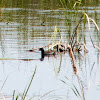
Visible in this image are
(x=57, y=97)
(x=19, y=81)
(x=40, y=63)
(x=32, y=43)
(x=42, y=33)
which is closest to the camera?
(x=57, y=97)

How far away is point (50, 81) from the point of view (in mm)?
6871

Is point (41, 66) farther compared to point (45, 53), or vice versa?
point (45, 53)

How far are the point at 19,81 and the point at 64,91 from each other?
820 millimetres

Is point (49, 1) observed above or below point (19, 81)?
above

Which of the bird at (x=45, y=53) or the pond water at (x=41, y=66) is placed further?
the bird at (x=45, y=53)

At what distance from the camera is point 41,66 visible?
316 inches

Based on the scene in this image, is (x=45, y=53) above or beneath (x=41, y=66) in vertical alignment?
above

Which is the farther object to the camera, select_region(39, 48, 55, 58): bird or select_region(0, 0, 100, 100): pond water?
select_region(39, 48, 55, 58): bird

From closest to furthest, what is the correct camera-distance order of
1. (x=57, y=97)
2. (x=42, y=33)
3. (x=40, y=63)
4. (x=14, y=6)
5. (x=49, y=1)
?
1. (x=57, y=97)
2. (x=40, y=63)
3. (x=42, y=33)
4. (x=14, y=6)
5. (x=49, y=1)

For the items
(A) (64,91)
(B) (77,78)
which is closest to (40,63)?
(B) (77,78)

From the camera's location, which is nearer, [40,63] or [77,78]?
[77,78]

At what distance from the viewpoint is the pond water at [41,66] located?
625 cm

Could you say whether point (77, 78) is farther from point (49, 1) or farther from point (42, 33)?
point (49, 1)

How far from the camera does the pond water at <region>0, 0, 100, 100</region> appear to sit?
246 inches
